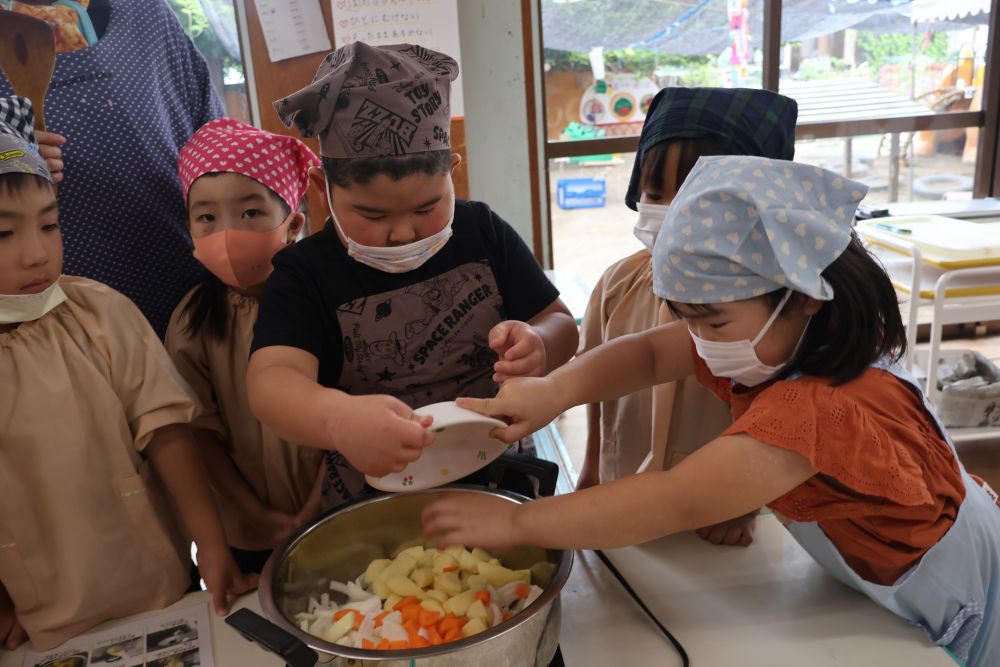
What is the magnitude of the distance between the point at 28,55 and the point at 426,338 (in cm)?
70

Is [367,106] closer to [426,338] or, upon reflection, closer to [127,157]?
[426,338]

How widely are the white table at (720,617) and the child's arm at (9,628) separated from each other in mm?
14

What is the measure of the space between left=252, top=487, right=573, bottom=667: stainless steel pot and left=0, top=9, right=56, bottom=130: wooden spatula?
73cm

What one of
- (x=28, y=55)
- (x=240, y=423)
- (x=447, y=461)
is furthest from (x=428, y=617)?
(x=28, y=55)

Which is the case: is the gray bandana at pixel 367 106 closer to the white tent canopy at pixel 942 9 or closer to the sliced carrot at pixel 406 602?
the sliced carrot at pixel 406 602

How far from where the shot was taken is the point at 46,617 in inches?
35.7

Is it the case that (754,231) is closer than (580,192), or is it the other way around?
(754,231)

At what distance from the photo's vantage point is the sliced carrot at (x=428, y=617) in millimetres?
783

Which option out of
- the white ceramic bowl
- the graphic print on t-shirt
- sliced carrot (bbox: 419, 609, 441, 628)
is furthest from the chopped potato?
the graphic print on t-shirt

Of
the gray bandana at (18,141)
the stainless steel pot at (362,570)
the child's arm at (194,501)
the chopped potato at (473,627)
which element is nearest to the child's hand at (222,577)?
the child's arm at (194,501)

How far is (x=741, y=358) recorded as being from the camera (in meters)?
0.84

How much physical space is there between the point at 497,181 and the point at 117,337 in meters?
2.45

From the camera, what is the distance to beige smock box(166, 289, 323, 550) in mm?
1157

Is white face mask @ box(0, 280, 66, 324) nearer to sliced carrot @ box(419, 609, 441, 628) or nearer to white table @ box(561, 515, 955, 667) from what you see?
sliced carrot @ box(419, 609, 441, 628)
